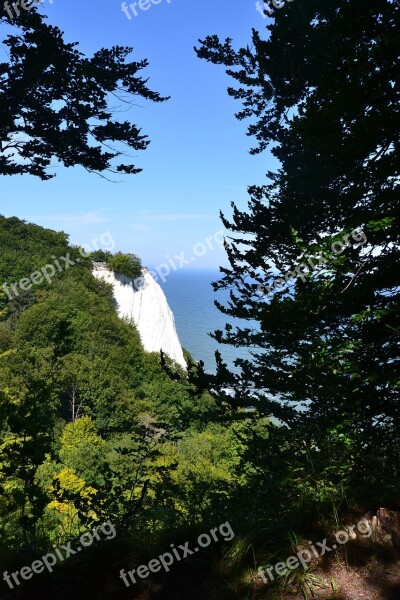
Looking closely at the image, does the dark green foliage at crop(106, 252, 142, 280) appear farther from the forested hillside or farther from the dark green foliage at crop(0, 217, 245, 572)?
the forested hillside

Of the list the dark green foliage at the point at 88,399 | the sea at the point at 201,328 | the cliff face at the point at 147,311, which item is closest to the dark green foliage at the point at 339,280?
the dark green foliage at the point at 88,399

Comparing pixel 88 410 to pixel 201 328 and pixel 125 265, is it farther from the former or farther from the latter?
pixel 201 328

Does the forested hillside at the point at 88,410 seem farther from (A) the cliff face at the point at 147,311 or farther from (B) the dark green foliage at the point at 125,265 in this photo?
(B) the dark green foliage at the point at 125,265

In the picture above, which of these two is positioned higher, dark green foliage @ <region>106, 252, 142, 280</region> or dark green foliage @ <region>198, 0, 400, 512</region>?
dark green foliage @ <region>106, 252, 142, 280</region>

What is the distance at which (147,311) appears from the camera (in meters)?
61.0

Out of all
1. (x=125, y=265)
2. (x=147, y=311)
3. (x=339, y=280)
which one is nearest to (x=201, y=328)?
(x=147, y=311)

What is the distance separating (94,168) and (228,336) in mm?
5878

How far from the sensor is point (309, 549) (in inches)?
104

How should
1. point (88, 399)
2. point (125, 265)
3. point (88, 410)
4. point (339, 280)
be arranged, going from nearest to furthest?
1. point (339, 280)
2. point (88, 410)
3. point (88, 399)
4. point (125, 265)

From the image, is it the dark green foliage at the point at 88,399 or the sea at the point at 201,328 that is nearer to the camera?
the dark green foliage at the point at 88,399

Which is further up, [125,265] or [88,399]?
[125,265]

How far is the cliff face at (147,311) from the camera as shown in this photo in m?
58.9

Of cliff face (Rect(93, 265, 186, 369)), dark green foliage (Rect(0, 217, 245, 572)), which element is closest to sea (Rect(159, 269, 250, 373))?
cliff face (Rect(93, 265, 186, 369))

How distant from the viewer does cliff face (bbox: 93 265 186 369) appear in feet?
193
